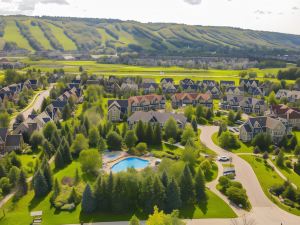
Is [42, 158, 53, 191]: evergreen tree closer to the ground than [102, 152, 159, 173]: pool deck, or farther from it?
farther from it

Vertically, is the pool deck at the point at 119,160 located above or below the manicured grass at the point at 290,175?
below

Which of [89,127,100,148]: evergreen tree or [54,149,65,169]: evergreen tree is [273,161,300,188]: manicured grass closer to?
[89,127,100,148]: evergreen tree

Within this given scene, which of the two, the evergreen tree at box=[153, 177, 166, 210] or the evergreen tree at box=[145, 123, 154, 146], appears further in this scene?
the evergreen tree at box=[145, 123, 154, 146]

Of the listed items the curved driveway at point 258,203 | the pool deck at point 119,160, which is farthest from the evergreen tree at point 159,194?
the pool deck at point 119,160

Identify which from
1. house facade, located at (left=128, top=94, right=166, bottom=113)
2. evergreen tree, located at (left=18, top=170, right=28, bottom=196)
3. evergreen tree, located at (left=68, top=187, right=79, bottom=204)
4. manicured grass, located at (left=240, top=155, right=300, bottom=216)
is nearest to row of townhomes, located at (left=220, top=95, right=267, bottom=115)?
house facade, located at (left=128, top=94, right=166, bottom=113)

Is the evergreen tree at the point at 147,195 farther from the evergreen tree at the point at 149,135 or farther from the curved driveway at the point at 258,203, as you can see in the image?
the evergreen tree at the point at 149,135

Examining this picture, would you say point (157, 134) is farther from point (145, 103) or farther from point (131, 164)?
point (145, 103)
